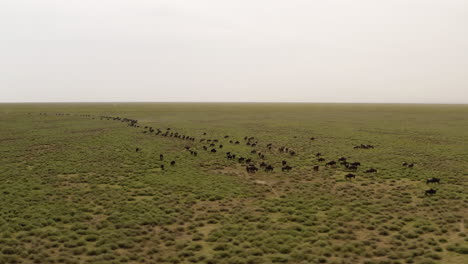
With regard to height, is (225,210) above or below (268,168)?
below

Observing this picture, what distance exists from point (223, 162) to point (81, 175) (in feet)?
39.3

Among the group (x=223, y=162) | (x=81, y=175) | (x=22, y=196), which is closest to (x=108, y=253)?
(x=22, y=196)

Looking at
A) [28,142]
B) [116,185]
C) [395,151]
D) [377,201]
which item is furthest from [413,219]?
[28,142]

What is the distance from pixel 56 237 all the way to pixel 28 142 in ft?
103

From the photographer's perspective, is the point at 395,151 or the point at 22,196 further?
the point at 395,151

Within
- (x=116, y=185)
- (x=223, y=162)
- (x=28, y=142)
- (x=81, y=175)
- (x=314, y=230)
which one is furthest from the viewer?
(x=28, y=142)

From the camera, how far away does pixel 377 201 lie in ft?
61.0

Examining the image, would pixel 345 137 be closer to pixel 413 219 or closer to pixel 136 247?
pixel 413 219

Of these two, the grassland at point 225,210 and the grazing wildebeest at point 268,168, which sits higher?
the grazing wildebeest at point 268,168

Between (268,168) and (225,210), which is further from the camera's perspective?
(268,168)

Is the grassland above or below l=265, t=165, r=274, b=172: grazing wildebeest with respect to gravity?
below

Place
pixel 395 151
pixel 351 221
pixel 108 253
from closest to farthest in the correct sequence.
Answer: pixel 108 253 → pixel 351 221 → pixel 395 151

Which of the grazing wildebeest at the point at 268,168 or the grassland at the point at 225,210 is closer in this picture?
the grassland at the point at 225,210

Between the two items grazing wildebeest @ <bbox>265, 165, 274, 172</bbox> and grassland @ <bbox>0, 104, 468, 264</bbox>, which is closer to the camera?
grassland @ <bbox>0, 104, 468, 264</bbox>
